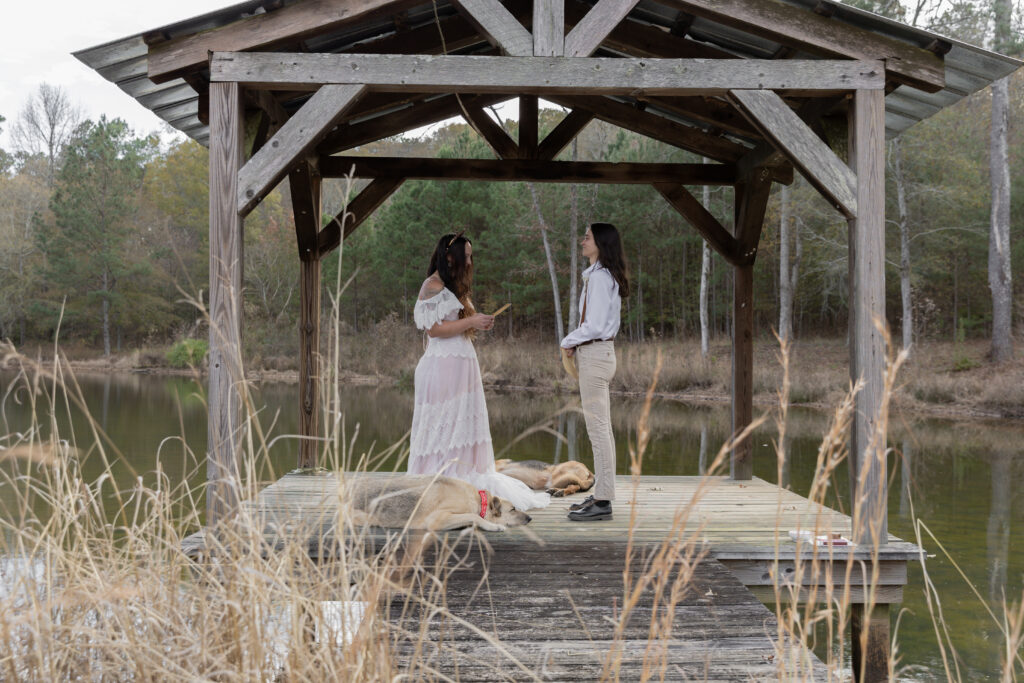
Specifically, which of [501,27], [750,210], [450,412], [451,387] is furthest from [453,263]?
[750,210]

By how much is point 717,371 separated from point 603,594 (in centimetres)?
1646

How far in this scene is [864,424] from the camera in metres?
4.52

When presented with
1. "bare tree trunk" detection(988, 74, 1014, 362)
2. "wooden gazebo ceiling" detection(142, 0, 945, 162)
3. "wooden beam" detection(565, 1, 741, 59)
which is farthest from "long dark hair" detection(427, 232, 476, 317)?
"bare tree trunk" detection(988, 74, 1014, 362)

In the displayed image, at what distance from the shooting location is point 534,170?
7.12 meters

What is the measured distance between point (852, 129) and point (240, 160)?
308 cm

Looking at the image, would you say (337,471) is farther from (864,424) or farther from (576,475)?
(576,475)

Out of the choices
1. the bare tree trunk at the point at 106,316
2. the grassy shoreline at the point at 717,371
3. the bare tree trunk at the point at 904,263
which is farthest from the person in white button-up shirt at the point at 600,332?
the bare tree trunk at the point at 106,316

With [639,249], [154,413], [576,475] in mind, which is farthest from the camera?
[639,249]

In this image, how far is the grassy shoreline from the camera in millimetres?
16156

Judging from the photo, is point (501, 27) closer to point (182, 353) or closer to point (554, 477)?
point (554, 477)

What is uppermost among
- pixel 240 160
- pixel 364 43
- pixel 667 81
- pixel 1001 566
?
pixel 364 43

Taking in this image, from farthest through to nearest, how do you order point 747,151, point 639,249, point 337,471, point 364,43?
point 639,249 → point 747,151 → point 364,43 → point 337,471

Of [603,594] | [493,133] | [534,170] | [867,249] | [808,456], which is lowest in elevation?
[808,456]

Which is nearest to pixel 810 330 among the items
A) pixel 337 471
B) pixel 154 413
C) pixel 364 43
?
pixel 154 413
